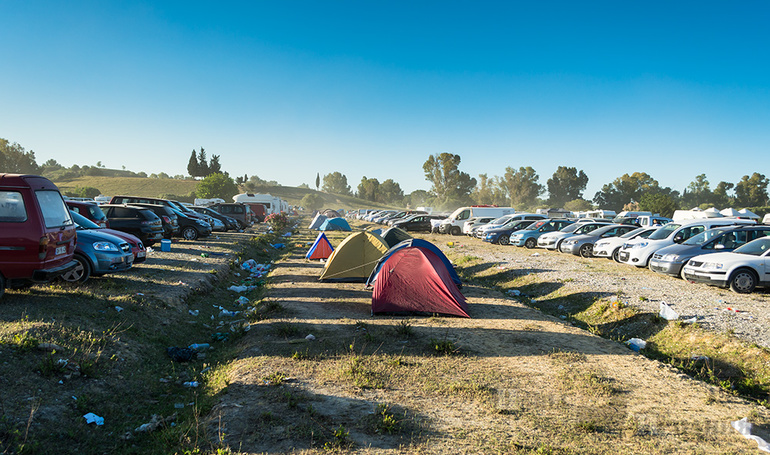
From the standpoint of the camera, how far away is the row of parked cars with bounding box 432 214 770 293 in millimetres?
10008

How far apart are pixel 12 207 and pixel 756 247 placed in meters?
15.6

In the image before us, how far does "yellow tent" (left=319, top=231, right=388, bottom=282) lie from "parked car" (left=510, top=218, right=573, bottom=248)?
1178 cm

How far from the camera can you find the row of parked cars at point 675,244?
10.0 m

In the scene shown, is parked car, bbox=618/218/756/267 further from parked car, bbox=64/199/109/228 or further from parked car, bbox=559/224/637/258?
parked car, bbox=64/199/109/228

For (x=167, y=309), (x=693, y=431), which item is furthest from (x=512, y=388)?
(x=167, y=309)

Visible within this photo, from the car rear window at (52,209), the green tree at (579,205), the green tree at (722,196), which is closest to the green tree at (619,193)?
the green tree at (579,205)

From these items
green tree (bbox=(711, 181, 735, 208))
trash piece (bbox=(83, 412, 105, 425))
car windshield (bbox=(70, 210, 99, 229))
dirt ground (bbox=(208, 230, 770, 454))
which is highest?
green tree (bbox=(711, 181, 735, 208))

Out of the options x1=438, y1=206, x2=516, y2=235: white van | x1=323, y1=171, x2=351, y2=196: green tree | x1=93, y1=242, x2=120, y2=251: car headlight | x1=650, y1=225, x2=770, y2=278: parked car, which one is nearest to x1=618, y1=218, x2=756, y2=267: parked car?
x1=650, y1=225, x2=770, y2=278: parked car

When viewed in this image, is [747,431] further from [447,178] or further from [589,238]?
[447,178]

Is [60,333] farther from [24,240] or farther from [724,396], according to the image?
[724,396]

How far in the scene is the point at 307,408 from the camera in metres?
4.78

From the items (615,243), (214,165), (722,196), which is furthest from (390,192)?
(615,243)

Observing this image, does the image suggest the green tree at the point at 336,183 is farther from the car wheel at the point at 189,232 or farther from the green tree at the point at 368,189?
the car wheel at the point at 189,232

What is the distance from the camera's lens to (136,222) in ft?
50.4
